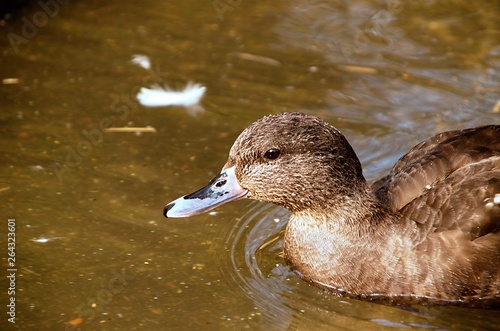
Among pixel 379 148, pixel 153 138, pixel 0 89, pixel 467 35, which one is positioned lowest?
pixel 0 89

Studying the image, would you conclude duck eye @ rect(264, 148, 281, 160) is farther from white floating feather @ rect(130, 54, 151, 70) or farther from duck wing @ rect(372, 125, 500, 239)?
white floating feather @ rect(130, 54, 151, 70)

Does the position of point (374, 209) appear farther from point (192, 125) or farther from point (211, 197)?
point (192, 125)

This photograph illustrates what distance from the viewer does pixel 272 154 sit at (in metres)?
6.01

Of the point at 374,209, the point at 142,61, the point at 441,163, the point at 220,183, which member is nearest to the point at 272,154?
the point at 220,183

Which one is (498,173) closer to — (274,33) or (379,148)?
(379,148)

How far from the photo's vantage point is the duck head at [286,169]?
5957 millimetres

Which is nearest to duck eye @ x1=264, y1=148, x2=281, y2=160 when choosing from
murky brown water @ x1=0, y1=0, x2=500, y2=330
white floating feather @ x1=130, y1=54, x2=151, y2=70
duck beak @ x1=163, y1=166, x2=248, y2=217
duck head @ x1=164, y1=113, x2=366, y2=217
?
duck head @ x1=164, y1=113, x2=366, y2=217

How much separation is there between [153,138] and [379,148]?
6.05 ft

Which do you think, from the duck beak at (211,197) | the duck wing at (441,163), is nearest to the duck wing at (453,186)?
the duck wing at (441,163)

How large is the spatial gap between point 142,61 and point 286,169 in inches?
128

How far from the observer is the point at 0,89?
8305mm

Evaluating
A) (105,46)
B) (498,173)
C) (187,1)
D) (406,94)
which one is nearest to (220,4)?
(187,1)

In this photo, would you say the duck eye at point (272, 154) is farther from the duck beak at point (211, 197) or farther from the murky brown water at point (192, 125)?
the murky brown water at point (192, 125)

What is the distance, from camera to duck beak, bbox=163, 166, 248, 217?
606cm
